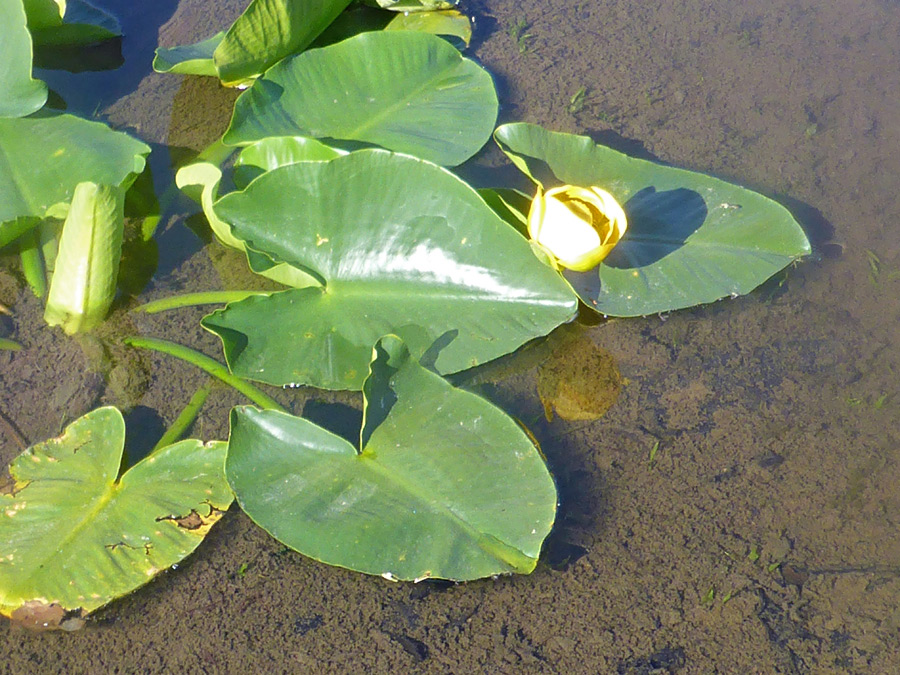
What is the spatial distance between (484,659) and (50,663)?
0.85 m

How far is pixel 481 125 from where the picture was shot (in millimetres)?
2180

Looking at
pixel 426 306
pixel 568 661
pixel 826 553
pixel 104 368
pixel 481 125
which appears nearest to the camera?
pixel 568 661

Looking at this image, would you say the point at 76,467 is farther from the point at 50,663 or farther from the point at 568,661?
the point at 568,661

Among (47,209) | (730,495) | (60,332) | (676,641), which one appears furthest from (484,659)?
(47,209)

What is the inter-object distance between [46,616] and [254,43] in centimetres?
154

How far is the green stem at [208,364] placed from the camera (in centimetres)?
181

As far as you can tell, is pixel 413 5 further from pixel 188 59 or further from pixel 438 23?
pixel 188 59

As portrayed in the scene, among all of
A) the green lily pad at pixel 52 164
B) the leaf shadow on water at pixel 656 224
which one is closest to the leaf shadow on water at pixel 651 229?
the leaf shadow on water at pixel 656 224

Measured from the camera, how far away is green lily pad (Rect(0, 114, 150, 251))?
194 cm

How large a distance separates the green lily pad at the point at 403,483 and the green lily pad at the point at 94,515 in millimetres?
153

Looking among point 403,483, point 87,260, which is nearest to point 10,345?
point 87,260

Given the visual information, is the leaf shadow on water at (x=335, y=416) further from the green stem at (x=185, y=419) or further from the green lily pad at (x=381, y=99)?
the green lily pad at (x=381, y=99)

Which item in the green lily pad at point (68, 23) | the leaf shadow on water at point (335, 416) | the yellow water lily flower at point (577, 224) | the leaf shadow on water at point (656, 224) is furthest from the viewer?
the green lily pad at point (68, 23)

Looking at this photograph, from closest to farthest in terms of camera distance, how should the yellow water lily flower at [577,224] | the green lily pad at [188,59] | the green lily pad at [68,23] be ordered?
the yellow water lily flower at [577,224] → the green lily pad at [188,59] → the green lily pad at [68,23]
